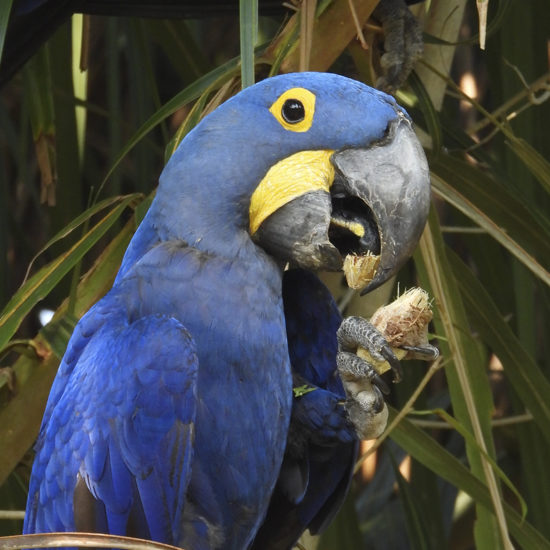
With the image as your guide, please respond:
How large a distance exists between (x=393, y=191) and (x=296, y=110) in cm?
14

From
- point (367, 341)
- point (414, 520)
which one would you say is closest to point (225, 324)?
point (367, 341)

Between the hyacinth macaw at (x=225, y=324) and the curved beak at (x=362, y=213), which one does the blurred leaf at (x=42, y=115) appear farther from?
the curved beak at (x=362, y=213)

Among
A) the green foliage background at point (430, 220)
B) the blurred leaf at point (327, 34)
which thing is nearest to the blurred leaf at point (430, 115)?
the green foliage background at point (430, 220)

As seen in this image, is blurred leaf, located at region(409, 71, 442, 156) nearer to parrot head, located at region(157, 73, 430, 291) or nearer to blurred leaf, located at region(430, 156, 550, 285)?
blurred leaf, located at region(430, 156, 550, 285)

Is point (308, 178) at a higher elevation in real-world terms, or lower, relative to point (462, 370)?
higher

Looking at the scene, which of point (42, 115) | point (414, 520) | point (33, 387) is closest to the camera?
point (33, 387)

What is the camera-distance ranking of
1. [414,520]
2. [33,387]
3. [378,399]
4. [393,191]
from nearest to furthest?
[393,191] → [378,399] → [33,387] → [414,520]

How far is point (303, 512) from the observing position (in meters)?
1.23

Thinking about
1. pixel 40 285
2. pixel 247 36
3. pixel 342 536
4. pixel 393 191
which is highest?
pixel 247 36

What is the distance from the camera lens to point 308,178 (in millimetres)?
1021

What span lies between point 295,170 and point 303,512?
1.39 feet

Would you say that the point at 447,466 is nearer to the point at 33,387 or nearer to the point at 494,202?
the point at 494,202

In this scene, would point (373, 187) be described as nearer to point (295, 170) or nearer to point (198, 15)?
point (295, 170)

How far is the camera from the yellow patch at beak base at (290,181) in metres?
1.02
